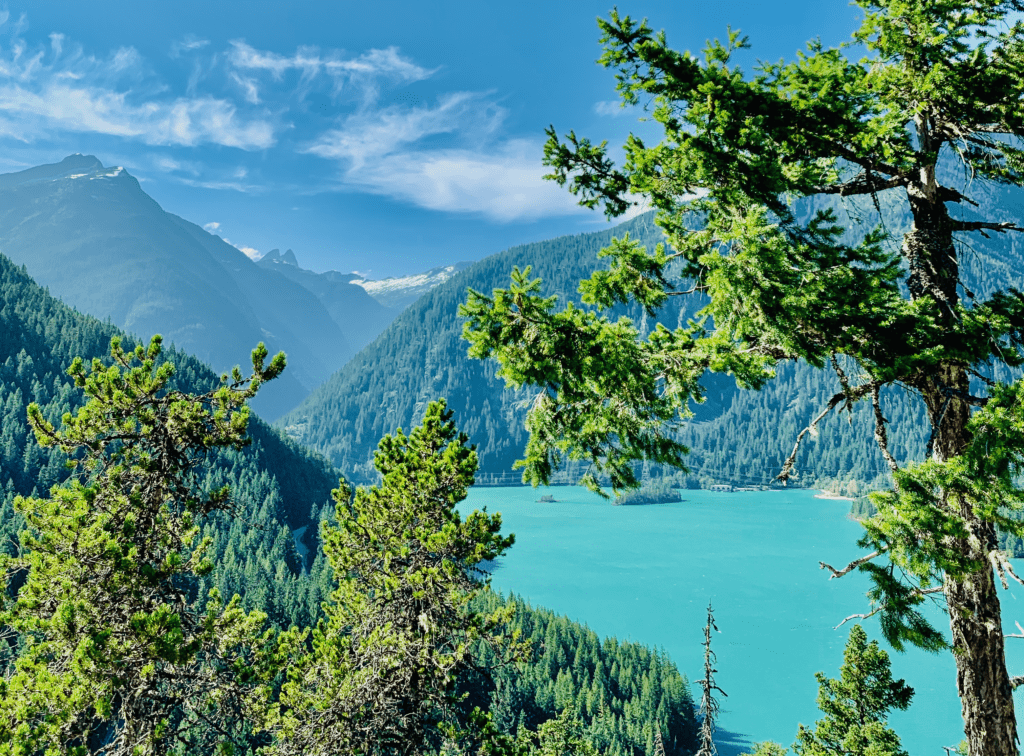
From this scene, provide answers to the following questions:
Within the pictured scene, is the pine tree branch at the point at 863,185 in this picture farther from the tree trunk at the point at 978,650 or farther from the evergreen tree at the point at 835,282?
the tree trunk at the point at 978,650

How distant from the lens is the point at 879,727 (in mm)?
16094

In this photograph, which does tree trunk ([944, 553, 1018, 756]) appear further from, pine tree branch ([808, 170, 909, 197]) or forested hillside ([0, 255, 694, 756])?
forested hillside ([0, 255, 694, 756])

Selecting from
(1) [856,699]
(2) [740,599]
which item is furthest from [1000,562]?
(2) [740,599]

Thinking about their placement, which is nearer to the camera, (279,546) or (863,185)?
(863,185)

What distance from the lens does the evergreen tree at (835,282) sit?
16.9ft

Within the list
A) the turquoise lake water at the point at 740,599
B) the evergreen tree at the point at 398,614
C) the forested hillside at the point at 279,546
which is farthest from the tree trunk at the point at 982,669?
the turquoise lake water at the point at 740,599

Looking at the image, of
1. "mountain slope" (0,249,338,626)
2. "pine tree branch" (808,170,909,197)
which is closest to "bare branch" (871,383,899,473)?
"pine tree branch" (808,170,909,197)

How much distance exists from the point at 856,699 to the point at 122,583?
66.8 ft

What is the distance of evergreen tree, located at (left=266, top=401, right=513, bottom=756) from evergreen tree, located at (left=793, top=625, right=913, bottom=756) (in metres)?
12.9

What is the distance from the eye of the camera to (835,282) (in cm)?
512

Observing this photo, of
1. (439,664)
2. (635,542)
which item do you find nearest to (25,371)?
(635,542)

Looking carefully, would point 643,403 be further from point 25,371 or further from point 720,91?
point 25,371

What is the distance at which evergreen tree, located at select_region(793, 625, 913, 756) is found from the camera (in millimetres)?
16984

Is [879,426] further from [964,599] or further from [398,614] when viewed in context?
[398,614]
